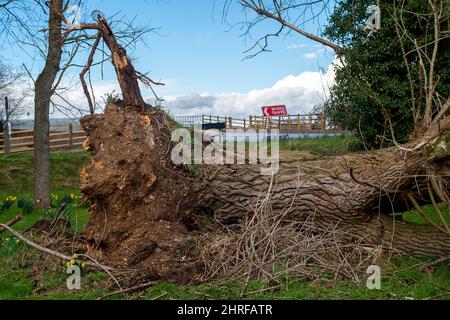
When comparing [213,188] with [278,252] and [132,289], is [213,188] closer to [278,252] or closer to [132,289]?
[278,252]

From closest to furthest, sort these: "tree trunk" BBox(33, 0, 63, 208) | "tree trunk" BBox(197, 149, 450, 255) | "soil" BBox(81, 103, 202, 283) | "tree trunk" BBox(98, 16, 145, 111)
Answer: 1. "soil" BBox(81, 103, 202, 283)
2. "tree trunk" BBox(197, 149, 450, 255)
3. "tree trunk" BBox(98, 16, 145, 111)
4. "tree trunk" BBox(33, 0, 63, 208)

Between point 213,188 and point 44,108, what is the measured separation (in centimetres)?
693

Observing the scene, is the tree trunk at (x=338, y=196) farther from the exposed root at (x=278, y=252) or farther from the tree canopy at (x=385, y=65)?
the tree canopy at (x=385, y=65)

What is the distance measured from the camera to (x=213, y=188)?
6.82 meters

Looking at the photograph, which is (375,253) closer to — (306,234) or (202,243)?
(306,234)

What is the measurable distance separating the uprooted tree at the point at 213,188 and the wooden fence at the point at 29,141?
59.7ft

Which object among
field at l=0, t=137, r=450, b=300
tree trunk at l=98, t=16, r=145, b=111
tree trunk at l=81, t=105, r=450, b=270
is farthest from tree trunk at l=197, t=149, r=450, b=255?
tree trunk at l=98, t=16, r=145, b=111

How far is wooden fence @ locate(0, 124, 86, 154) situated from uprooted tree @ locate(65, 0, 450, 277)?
59.7ft

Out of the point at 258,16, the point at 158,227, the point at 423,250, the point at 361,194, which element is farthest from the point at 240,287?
the point at 258,16

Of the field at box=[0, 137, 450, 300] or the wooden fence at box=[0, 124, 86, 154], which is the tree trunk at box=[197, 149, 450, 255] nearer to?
the field at box=[0, 137, 450, 300]

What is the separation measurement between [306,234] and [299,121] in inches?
984

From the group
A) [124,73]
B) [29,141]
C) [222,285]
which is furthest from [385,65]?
[29,141]

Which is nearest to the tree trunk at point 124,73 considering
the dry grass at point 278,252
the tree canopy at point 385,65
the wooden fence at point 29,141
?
the dry grass at point 278,252

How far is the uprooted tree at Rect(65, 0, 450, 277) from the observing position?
19.2ft
